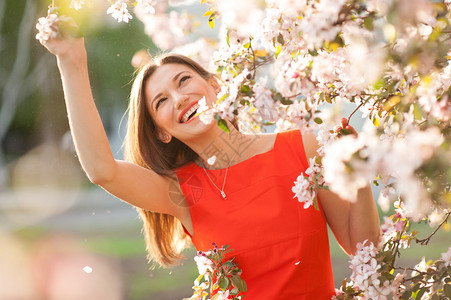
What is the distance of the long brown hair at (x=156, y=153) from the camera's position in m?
1.79

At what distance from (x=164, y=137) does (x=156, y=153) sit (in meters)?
0.07

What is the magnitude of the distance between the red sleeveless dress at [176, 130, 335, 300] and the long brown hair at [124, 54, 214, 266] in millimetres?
152

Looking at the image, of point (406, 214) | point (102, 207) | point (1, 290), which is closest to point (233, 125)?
point (406, 214)

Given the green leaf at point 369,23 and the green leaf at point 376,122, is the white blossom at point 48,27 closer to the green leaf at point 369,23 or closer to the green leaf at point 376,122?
the green leaf at point 369,23

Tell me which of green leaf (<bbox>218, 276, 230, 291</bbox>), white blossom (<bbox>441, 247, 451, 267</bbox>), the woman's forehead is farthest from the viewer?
the woman's forehead

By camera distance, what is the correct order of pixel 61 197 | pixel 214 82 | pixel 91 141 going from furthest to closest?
pixel 61 197
pixel 214 82
pixel 91 141

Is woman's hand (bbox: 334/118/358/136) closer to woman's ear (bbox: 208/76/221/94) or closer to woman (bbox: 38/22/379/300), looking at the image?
woman (bbox: 38/22/379/300)

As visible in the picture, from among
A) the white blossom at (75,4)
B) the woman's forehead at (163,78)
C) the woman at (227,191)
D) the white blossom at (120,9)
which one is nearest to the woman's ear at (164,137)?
the woman at (227,191)

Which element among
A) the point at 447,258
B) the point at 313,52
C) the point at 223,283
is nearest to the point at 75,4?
the point at 313,52

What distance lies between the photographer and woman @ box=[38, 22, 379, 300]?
1.61 m

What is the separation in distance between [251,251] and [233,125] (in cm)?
45

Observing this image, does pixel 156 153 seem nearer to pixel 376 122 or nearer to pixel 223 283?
pixel 223 283

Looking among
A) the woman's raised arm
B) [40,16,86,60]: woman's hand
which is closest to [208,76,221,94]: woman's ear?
the woman's raised arm

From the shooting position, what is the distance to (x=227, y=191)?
172 cm
